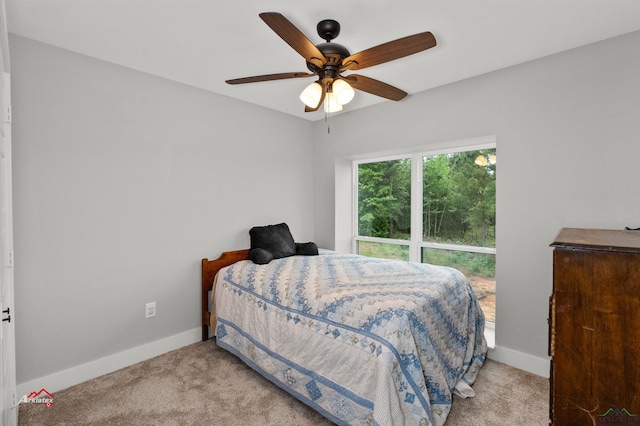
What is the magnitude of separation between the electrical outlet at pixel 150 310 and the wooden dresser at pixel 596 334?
2.80 meters

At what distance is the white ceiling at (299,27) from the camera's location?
173cm

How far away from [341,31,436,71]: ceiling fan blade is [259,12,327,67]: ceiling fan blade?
0.17 meters

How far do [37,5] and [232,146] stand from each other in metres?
1.70

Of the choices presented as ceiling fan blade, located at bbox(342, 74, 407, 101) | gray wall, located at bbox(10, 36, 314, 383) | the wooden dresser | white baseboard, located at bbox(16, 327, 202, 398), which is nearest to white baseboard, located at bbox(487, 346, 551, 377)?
the wooden dresser

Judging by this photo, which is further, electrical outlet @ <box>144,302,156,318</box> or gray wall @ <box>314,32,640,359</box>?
electrical outlet @ <box>144,302,156,318</box>

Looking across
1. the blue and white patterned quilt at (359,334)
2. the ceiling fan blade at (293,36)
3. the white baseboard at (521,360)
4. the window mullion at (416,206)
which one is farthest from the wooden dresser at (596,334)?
the window mullion at (416,206)

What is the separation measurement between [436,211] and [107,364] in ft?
10.9

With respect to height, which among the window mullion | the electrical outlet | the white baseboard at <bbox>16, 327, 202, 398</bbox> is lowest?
the white baseboard at <bbox>16, 327, 202, 398</bbox>

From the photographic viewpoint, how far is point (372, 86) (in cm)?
210

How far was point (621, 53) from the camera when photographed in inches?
80.3

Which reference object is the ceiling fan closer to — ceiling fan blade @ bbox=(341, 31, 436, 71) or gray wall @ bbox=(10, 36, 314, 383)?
ceiling fan blade @ bbox=(341, 31, 436, 71)

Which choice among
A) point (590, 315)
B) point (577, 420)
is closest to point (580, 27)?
point (590, 315)

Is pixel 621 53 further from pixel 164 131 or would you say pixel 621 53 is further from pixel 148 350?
pixel 148 350

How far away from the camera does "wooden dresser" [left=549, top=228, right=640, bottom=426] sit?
910 mm
